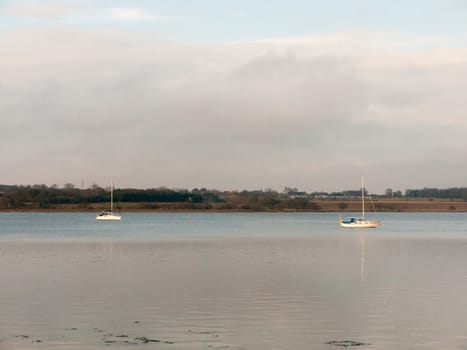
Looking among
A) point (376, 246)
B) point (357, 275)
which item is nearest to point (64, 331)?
point (357, 275)

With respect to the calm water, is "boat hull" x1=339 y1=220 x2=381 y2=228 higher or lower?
higher

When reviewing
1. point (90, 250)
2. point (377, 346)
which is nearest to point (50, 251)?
point (90, 250)

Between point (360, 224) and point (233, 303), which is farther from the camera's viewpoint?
point (360, 224)

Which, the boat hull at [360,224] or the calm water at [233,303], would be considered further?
the boat hull at [360,224]

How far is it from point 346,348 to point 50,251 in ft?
168

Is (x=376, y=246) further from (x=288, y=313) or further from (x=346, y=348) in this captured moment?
(x=346, y=348)

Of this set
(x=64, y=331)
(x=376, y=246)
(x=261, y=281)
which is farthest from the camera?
(x=376, y=246)

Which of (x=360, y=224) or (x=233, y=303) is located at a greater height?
(x=360, y=224)

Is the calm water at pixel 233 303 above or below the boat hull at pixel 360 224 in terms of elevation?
below

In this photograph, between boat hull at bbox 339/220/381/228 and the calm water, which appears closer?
the calm water

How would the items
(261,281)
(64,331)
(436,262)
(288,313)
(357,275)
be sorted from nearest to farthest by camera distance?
(64,331) → (288,313) → (261,281) → (357,275) → (436,262)

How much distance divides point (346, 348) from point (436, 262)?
35936 millimetres

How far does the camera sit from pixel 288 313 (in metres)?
30.7

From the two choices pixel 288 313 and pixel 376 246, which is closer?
pixel 288 313
